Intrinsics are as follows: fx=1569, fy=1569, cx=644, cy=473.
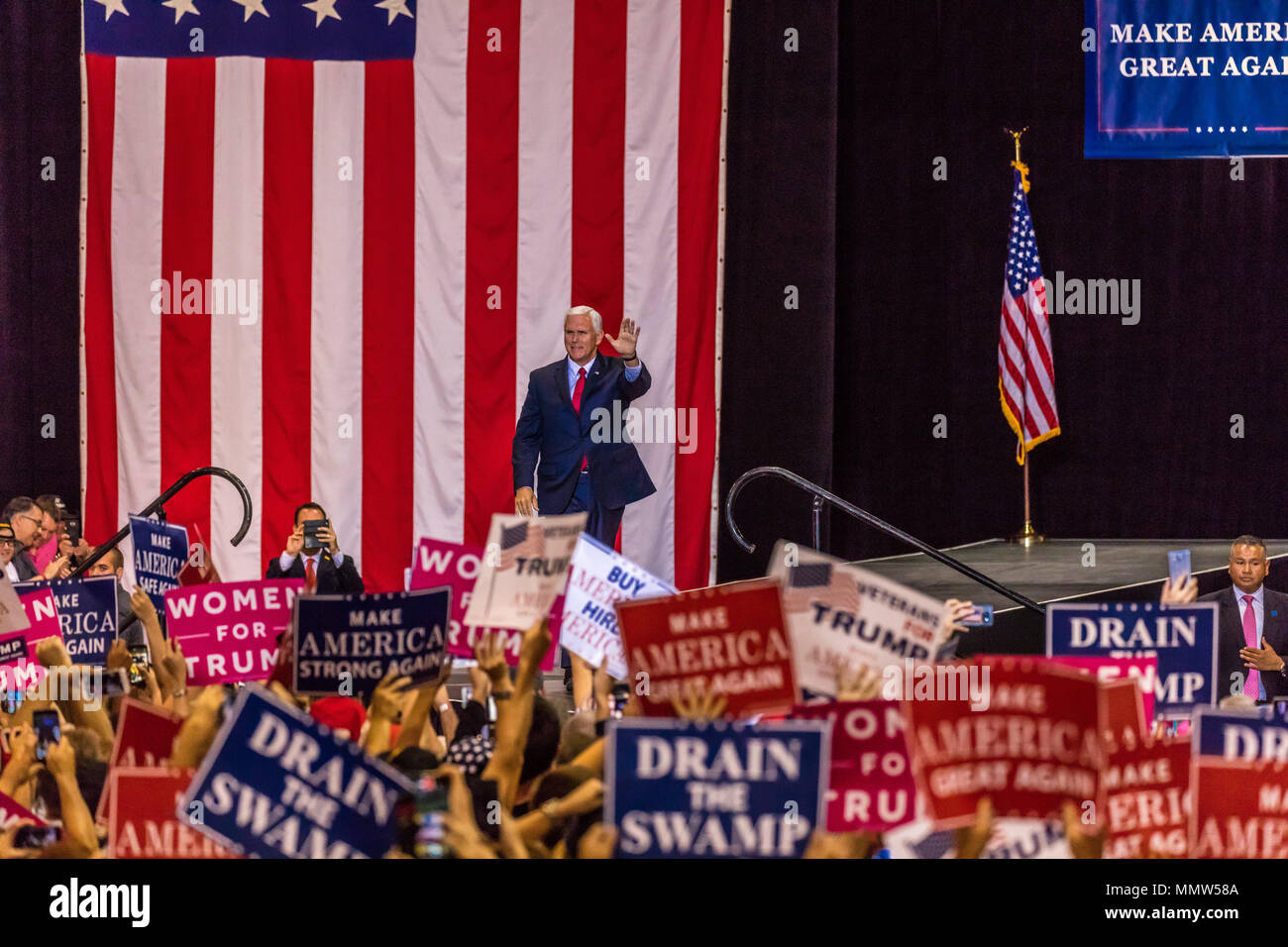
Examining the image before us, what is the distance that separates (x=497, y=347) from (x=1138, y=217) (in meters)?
3.62

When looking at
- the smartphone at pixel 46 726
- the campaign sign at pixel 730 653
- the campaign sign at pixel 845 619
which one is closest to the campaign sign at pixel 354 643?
the smartphone at pixel 46 726

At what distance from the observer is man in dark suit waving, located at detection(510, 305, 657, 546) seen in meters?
6.98

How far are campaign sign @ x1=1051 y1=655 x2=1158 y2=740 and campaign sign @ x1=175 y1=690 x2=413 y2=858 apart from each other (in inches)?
41.3

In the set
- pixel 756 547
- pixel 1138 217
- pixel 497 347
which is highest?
pixel 1138 217

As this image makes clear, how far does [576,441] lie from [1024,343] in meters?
2.71

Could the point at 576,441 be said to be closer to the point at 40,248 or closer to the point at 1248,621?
the point at 1248,621

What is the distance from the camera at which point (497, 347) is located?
8258mm

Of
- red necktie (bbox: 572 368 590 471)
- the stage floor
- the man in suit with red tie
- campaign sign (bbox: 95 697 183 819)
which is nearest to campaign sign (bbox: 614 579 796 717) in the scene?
campaign sign (bbox: 95 697 183 819)

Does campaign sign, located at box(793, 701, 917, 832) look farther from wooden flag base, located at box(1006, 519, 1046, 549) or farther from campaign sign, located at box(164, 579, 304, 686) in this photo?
wooden flag base, located at box(1006, 519, 1046, 549)

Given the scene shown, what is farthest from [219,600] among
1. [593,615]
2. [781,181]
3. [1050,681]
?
[781,181]

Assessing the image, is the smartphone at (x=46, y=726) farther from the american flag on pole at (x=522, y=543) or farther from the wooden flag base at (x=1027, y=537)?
the wooden flag base at (x=1027, y=537)

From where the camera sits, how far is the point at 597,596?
3994 millimetres

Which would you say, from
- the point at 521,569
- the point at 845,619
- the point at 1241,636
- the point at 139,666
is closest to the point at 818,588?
the point at 845,619
